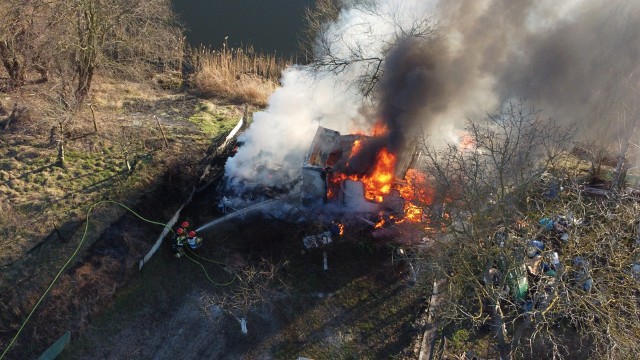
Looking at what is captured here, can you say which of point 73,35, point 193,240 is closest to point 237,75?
point 73,35

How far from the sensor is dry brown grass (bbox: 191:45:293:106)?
21281 millimetres

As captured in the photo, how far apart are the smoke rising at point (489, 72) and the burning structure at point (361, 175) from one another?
493 mm

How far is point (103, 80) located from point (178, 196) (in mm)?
8893

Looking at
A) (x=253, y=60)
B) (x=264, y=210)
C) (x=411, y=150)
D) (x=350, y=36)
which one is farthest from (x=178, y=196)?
(x=253, y=60)

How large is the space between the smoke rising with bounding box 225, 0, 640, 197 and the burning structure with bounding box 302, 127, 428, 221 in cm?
49

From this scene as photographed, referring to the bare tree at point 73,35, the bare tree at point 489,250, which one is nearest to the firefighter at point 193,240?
the bare tree at point 489,250

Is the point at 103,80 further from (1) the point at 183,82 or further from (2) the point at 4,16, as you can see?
(2) the point at 4,16

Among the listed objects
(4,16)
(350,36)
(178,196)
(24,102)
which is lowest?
(178,196)

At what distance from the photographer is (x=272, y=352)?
11617 mm

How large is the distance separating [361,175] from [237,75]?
10.0 meters

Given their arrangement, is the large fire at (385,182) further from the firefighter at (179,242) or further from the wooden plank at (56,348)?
the wooden plank at (56,348)

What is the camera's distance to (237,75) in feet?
73.5

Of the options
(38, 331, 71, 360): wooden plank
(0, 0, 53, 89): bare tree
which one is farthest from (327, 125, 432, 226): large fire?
(0, 0, 53, 89): bare tree

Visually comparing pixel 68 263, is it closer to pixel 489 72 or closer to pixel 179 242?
pixel 179 242
